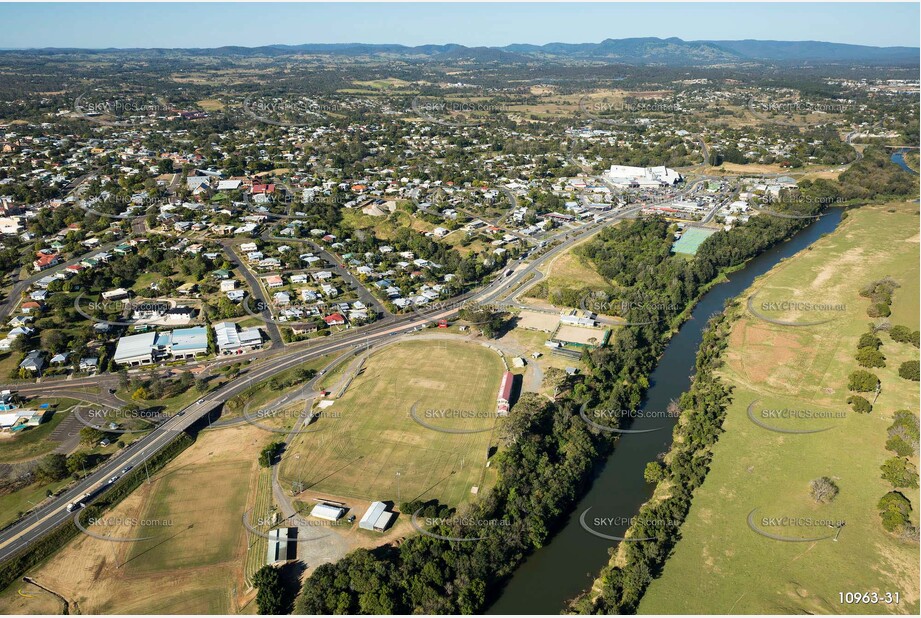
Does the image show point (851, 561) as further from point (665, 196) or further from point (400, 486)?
point (665, 196)

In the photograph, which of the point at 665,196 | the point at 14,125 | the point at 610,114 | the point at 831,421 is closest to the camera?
the point at 831,421

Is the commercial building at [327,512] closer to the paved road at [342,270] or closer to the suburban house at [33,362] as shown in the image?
the paved road at [342,270]

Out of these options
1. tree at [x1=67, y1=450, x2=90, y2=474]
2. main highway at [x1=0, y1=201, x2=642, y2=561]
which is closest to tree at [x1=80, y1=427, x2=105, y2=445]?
tree at [x1=67, y1=450, x2=90, y2=474]

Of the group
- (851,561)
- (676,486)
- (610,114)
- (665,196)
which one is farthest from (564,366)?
(610,114)

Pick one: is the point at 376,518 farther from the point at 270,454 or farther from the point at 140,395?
the point at 140,395

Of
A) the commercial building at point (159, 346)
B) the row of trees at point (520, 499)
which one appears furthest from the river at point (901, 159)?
the commercial building at point (159, 346)

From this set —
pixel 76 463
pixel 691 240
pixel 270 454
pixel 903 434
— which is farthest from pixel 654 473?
pixel 691 240
